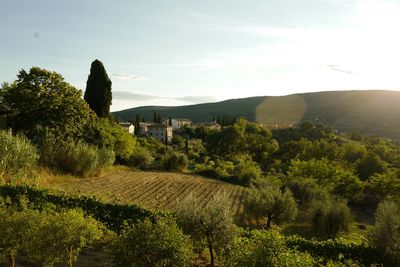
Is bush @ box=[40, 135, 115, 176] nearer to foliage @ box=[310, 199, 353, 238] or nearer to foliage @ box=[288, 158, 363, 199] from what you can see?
foliage @ box=[310, 199, 353, 238]

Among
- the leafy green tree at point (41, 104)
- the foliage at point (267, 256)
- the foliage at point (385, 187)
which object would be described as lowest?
the foliage at point (385, 187)

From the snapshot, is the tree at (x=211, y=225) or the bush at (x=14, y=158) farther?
the bush at (x=14, y=158)

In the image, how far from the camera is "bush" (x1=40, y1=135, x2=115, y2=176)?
1221 inches

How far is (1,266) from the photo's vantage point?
11.9 meters

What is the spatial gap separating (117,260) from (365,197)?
124 ft

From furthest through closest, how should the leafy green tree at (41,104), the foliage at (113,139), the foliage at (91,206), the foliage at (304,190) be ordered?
the foliage at (113,139) → the foliage at (304,190) → the leafy green tree at (41,104) → the foliage at (91,206)

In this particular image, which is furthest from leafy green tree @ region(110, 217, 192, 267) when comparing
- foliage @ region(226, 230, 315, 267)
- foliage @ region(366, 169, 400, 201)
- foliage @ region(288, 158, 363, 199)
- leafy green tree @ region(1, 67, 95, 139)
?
foliage @ region(366, 169, 400, 201)

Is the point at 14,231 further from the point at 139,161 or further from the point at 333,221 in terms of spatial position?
the point at 139,161

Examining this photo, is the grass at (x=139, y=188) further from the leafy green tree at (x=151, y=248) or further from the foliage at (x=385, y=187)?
the foliage at (x=385, y=187)

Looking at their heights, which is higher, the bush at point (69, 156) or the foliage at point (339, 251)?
the bush at point (69, 156)

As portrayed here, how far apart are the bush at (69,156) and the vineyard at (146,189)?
4.03 ft

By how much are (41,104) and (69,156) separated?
208 inches

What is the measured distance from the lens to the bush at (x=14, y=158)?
23078 mm

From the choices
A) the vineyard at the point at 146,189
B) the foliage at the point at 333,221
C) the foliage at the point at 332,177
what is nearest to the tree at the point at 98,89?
the vineyard at the point at 146,189
